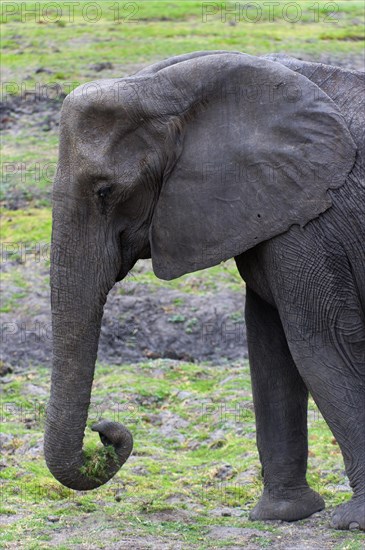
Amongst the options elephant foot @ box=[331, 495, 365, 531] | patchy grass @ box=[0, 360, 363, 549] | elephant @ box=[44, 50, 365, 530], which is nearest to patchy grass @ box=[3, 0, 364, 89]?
patchy grass @ box=[0, 360, 363, 549]

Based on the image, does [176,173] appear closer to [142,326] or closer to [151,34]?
[142,326]

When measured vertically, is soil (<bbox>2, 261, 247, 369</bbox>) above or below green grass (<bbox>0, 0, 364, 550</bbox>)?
below

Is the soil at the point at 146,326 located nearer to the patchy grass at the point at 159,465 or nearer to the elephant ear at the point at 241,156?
the patchy grass at the point at 159,465

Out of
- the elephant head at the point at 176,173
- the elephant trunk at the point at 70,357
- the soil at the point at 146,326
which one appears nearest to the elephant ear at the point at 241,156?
the elephant head at the point at 176,173

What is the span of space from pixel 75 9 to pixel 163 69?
2484 cm

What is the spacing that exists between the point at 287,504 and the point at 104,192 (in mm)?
2597

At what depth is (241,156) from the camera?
7844mm

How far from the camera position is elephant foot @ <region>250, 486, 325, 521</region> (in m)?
8.95

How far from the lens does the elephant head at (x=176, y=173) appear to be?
7.77 meters

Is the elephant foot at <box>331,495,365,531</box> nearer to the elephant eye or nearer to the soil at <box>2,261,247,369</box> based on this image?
the elephant eye

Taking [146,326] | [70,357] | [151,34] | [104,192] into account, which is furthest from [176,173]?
[151,34]

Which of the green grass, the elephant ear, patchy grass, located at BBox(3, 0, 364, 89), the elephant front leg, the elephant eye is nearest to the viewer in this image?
the elephant ear

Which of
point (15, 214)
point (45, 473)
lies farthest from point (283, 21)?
point (45, 473)

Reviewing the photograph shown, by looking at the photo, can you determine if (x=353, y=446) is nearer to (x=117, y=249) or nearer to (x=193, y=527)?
(x=193, y=527)
